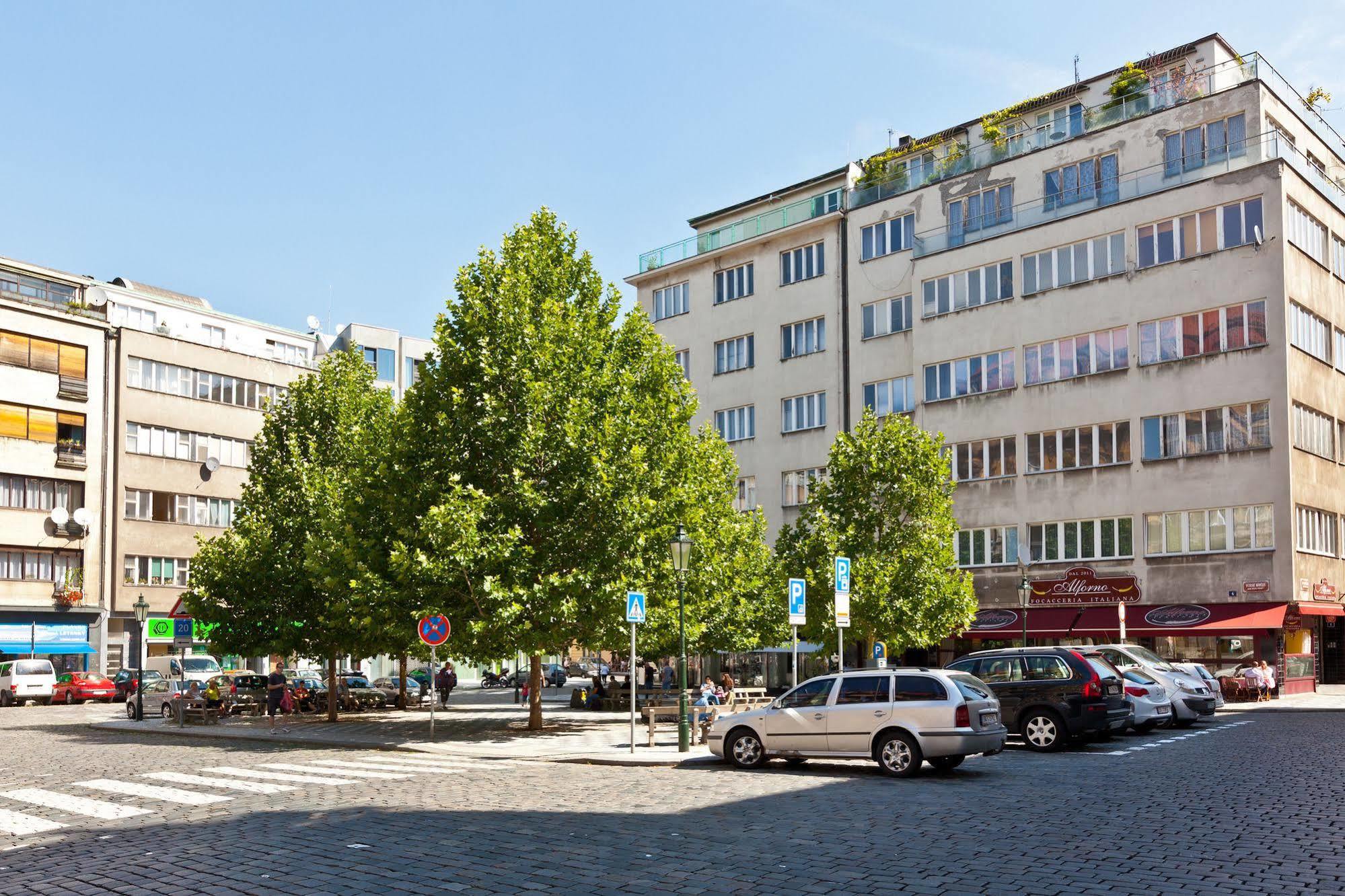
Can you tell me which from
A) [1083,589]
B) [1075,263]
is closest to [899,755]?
[1083,589]

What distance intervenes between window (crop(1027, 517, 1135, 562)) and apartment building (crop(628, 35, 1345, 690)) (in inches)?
3.9

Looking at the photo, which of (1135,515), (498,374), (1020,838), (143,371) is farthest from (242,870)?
(143,371)

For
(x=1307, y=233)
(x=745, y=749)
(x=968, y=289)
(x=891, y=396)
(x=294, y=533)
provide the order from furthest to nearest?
(x=891, y=396) < (x=968, y=289) < (x=1307, y=233) < (x=294, y=533) < (x=745, y=749)

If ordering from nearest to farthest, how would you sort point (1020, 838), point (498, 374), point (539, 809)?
point (1020, 838), point (539, 809), point (498, 374)

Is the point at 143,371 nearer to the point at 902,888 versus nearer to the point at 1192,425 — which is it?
the point at 1192,425

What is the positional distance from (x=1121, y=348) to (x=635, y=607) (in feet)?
92.8

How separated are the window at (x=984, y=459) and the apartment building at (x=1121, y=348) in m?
0.09

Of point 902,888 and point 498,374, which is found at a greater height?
point 498,374

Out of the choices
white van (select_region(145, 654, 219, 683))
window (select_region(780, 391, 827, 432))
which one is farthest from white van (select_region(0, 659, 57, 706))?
window (select_region(780, 391, 827, 432))

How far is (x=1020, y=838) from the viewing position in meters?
11.8

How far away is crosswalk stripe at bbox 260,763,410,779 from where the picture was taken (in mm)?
19078

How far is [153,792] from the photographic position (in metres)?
16.9

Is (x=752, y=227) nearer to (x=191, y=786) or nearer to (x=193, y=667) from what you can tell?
(x=193, y=667)

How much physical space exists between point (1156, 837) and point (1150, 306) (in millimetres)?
36014
